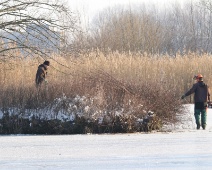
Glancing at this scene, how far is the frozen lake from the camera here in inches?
383

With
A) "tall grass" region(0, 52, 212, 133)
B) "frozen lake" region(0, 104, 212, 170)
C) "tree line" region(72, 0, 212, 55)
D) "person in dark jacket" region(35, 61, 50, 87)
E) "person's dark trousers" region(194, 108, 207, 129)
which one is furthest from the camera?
"tree line" region(72, 0, 212, 55)

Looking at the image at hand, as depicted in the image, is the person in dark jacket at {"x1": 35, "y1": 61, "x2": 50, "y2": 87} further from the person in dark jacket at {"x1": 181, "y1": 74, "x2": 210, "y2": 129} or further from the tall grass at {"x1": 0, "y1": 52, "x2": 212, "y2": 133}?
the person in dark jacket at {"x1": 181, "y1": 74, "x2": 210, "y2": 129}

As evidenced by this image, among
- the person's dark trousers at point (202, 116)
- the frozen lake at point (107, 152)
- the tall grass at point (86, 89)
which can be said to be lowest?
the frozen lake at point (107, 152)

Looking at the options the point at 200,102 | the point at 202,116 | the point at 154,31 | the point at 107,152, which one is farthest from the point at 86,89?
the point at 154,31

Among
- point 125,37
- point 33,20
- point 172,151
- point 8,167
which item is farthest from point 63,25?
point 125,37

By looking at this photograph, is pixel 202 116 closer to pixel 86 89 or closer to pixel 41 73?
pixel 86 89

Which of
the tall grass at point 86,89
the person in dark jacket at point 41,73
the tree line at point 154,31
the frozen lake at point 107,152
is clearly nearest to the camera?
the frozen lake at point 107,152

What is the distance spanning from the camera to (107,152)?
11.6 meters

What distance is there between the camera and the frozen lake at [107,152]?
9.73 meters

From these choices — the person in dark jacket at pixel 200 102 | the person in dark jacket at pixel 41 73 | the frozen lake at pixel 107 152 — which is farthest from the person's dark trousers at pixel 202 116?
the person in dark jacket at pixel 41 73

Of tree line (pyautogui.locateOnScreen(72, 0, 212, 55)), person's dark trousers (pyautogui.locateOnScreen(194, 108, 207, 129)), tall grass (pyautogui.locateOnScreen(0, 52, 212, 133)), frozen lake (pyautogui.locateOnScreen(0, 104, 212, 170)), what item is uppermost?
tree line (pyautogui.locateOnScreen(72, 0, 212, 55))

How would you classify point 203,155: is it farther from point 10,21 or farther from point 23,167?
point 10,21

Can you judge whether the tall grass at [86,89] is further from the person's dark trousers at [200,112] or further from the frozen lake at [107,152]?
the frozen lake at [107,152]

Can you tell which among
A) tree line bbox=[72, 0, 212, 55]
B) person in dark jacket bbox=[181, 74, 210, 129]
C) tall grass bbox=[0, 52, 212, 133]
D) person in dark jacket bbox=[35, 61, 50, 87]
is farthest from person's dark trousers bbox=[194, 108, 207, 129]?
tree line bbox=[72, 0, 212, 55]
